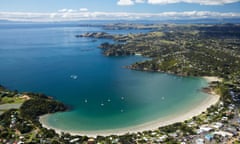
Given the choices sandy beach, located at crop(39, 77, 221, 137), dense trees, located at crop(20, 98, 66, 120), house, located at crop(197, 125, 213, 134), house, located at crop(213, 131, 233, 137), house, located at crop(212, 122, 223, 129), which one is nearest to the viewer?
house, located at crop(213, 131, 233, 137)

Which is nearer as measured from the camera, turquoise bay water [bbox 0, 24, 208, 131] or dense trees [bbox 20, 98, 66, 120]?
dense trees [bbox 20, 98, 66, 120]

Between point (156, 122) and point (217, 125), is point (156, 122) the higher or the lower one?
the lower one

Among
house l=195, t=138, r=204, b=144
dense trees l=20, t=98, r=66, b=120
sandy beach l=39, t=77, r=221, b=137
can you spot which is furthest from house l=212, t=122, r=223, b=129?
dense trees l=20, t=98, r=66, b=120

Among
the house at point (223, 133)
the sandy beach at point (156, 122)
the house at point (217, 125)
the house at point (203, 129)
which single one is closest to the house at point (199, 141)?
the house at point (203, 129)

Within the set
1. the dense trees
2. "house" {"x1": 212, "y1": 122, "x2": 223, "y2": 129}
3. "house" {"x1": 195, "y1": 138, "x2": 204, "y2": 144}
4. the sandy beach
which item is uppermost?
the dense trees

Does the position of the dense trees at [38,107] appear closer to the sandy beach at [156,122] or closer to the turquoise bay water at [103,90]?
the sandy beach at [156,122]

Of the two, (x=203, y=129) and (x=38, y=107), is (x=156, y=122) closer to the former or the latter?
(x=203, y=129)

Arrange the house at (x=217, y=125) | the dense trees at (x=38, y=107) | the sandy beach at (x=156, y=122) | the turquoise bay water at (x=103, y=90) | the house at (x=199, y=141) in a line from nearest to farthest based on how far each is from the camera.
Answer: the house at (x=199, y=141), the house at (x=217, y=125), the sandy beach at (x=156, y=122), the dense trees at (x=38, y=107), the turquoise bay water at (x=103, y=90)

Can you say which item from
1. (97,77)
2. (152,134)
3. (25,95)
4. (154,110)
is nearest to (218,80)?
(154,110)

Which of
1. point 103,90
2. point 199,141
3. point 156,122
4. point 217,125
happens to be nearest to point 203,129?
point 217,125

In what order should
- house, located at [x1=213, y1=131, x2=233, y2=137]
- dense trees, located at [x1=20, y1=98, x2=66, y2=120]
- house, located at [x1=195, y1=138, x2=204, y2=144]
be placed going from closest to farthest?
1. house, located at [x1=195, y1=138, x2=204, y2=144]
2. house, located at [x1=213, y1=131, x2=233, y2=137]
3. dense trees, located at [x1=20, y1=98, x2=66, y2=120]

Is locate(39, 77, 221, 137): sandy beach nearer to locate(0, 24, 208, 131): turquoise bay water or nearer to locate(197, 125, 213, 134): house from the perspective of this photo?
locate(0, 24, 208, 131): turquoise bay water

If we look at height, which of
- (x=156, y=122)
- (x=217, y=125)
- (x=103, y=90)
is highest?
(x=217, y=125)
